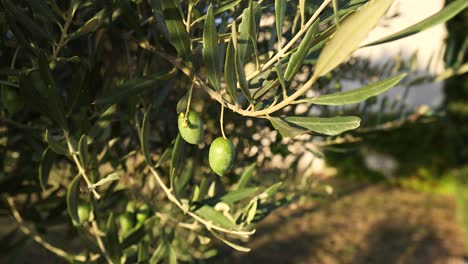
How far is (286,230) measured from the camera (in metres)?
6.09

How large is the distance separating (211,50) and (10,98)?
20.3 inches

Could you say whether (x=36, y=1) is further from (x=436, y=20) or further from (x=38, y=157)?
(x=436, y=20)

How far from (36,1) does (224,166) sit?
415 mm

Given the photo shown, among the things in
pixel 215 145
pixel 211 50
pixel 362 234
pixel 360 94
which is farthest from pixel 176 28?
pixel 362 234

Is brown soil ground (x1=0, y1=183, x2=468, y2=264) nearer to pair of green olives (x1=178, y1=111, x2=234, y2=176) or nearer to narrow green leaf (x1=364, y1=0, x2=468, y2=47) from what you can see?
pair of green olives (x1=178, y1=111, x2=234, y2=176)

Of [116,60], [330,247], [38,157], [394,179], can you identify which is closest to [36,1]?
[38,157]

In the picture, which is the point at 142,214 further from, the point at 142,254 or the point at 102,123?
the point at 102,123

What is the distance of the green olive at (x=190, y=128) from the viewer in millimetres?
742

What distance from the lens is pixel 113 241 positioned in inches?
41.1

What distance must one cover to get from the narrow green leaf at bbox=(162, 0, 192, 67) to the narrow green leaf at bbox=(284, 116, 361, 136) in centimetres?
20

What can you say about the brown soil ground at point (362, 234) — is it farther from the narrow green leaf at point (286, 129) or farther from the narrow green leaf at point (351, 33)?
the narrow green leaf at point (351, 33)

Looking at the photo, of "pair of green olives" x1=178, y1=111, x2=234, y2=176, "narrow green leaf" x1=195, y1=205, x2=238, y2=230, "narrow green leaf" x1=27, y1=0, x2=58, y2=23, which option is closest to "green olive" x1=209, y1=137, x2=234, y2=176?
"pair of green olives" x1=178, y1=111, x2=234, y2=176

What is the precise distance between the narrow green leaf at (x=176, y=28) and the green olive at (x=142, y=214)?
546mm

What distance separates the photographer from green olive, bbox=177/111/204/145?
0.74 meters
